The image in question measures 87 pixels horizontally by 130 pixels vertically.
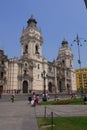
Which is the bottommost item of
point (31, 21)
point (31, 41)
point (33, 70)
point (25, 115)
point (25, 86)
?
point (25, 115)

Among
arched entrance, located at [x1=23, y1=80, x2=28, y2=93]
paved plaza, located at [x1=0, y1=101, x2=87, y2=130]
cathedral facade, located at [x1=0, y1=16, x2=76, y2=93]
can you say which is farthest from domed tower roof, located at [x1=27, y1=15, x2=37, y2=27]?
paved plaza, located at [x1=0, y1=101, x2=87, y2=130]

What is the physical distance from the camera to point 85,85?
10881 centimetres

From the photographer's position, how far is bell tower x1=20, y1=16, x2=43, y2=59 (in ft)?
214

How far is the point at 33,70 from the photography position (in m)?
62.2

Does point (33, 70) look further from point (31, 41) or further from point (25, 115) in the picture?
point (25, 115)

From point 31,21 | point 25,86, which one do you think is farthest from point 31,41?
point 25,86

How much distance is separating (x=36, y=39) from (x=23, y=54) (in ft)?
21.7

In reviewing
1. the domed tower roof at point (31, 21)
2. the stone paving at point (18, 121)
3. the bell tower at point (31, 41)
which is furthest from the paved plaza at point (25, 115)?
the domed tower roof at point (31, 21)

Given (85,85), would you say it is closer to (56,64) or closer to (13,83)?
(56,64)

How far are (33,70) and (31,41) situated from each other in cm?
A: 1006

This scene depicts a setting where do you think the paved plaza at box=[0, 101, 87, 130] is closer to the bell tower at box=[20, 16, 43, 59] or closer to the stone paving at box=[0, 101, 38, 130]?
the stone paving at box=[0, 101, 38, 130]

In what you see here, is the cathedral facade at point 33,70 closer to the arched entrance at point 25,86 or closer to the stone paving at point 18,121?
the arched entrance at point 25,86

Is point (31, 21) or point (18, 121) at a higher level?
point (31, 21)

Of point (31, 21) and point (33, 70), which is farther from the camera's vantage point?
point (31, 21)
